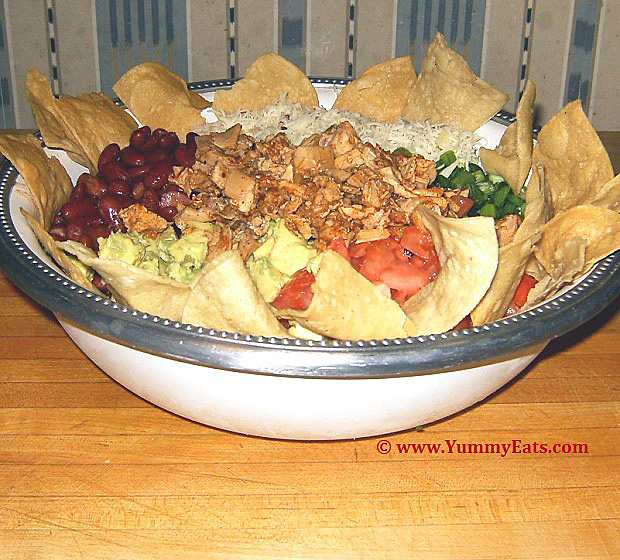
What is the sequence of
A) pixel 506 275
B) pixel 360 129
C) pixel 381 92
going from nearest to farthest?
1. pixel 506 275
2. pixel 360 129
3. pixel 381 92

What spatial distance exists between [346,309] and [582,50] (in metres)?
4.66

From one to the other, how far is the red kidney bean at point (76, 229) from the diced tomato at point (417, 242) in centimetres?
91

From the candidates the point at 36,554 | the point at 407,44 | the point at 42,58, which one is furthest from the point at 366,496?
the point at 42,58

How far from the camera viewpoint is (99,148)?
2.68 m

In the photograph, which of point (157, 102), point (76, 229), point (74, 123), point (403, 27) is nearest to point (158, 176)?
point (76, 229)

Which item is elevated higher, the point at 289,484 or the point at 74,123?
the point at 74,123

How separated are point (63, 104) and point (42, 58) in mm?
3280

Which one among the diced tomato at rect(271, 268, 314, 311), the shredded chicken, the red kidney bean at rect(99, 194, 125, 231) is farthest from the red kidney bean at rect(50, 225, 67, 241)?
the diced tomato at rect(271, 268, 314, 311)

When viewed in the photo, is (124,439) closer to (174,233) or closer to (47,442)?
(47,442)

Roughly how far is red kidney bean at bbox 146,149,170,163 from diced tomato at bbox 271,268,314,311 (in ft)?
2.33

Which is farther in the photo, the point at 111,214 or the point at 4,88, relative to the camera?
the point at 4,88

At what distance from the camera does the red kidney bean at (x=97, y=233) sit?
7.50 feet

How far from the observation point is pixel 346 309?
69.3 inches

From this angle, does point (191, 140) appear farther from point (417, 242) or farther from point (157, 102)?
point (417, 242)
